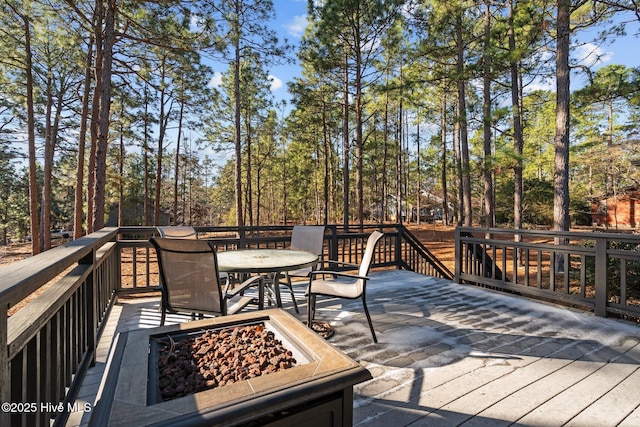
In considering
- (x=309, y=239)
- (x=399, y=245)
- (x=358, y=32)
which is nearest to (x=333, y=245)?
(x=309, y=239)

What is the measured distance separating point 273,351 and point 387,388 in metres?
1.13

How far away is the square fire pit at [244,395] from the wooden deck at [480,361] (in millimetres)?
842

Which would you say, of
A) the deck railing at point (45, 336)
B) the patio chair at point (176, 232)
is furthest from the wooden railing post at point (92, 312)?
the patio chair at point (176, 232)

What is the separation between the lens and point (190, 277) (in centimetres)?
223

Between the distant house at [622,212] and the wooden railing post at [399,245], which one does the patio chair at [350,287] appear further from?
the distant house at [622,212]

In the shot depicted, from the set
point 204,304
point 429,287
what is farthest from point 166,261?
point 429,287

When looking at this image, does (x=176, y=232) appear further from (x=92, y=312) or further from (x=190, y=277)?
(x=190, y=277)

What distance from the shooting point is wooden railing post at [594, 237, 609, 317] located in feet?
10.5

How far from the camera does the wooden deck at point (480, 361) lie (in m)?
1.70

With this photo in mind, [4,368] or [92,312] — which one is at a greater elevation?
[4,368]

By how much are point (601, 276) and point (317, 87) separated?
36.6 feet

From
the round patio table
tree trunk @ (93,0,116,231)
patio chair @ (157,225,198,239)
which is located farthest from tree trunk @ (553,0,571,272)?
tree trunk @ (93,0,116,231)

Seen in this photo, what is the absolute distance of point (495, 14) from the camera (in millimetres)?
8914

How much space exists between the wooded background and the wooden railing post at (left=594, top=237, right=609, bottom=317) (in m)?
4.46
